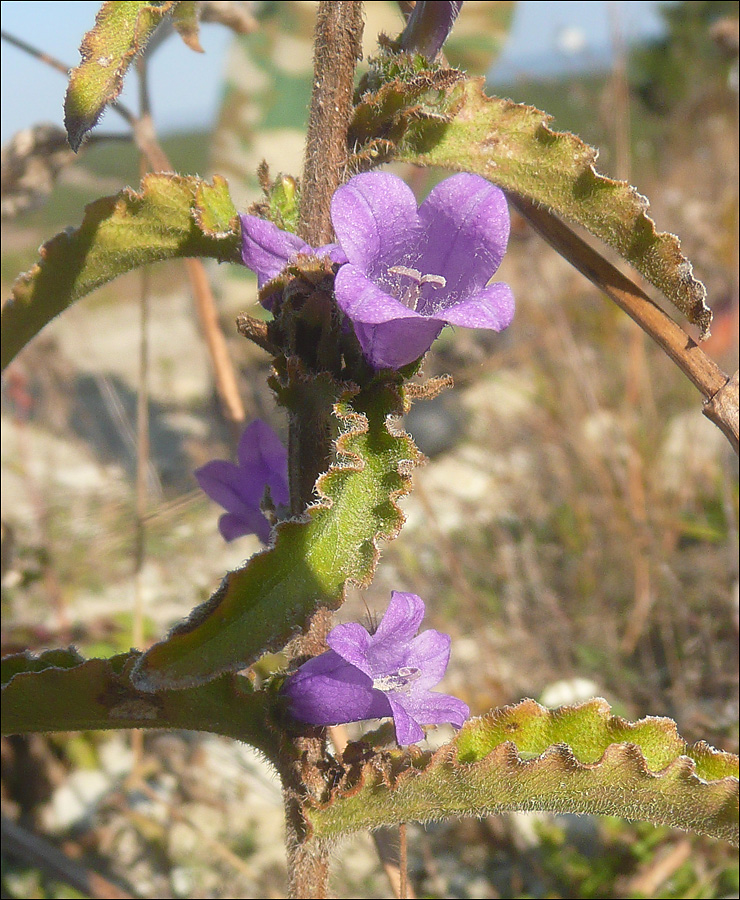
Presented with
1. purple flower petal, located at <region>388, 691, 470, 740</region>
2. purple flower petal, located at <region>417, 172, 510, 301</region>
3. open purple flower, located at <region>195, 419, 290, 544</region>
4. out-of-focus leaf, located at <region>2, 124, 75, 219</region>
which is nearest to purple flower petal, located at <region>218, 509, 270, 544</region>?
open purple flower, located at <region>195, 419, 290, 544</region>

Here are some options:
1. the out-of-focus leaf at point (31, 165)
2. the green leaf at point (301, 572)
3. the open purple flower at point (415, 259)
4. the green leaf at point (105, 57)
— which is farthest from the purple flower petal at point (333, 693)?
the out-of-focus leaf at point (31, 165)

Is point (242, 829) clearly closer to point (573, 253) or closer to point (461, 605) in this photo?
point (461, 605)

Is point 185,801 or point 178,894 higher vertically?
point 185,801

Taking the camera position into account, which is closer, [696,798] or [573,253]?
[696,798]

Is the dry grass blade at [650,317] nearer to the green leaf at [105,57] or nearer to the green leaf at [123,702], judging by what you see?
the green leaf at [105,57]

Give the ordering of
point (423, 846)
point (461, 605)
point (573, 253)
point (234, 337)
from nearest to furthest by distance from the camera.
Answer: point (573, 253)
point (423, 846)
point (461, 605)
point (234, 337)

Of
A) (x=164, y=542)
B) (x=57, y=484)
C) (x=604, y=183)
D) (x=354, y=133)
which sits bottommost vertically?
(x=604, y=183)

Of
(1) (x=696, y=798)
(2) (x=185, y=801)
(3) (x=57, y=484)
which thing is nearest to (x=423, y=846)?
(2) (x=185, y=801)
